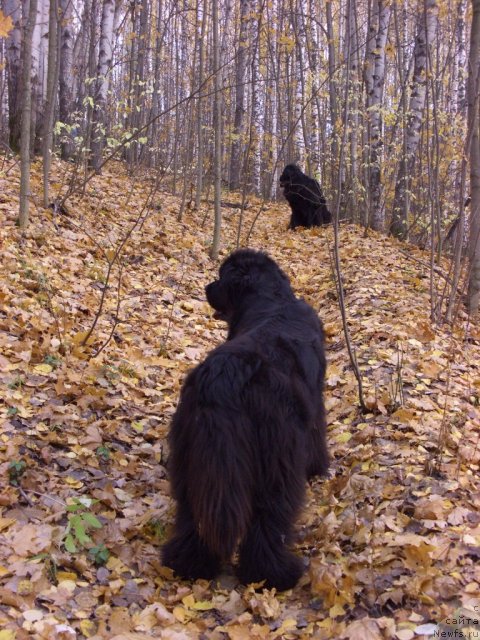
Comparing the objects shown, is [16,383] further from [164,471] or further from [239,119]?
[239,119]

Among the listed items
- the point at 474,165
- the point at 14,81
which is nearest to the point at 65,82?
the point at 14,81

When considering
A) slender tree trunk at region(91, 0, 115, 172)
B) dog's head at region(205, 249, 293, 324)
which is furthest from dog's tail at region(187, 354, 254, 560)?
slender tree trunk at region(91, 0, 115, 172)

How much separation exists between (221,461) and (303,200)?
10.5 m

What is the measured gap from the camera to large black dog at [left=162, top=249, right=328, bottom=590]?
2848 millimetres

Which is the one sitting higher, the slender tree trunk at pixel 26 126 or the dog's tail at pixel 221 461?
the slender tree trunk at pixel 26 126

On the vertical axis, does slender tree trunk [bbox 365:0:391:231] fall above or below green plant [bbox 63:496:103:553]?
above

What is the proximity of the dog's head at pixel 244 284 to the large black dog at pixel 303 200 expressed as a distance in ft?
26.5

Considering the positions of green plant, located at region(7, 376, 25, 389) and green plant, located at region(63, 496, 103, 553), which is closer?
green plant, located at region(63, 496, 103, 553)

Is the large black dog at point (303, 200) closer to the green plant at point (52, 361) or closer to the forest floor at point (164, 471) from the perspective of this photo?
the forest floor at point (164, 471)

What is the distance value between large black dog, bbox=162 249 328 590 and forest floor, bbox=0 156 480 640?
175mm

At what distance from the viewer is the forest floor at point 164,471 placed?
2.66 meters

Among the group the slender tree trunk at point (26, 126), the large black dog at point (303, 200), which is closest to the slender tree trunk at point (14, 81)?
the slender tree trunk at point (26, 126)

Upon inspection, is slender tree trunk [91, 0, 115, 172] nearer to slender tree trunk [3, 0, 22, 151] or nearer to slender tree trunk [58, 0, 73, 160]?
slender tree trunk [58, 0, 73, 160]

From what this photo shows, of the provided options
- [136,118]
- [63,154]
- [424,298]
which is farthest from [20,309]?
[136,118]
